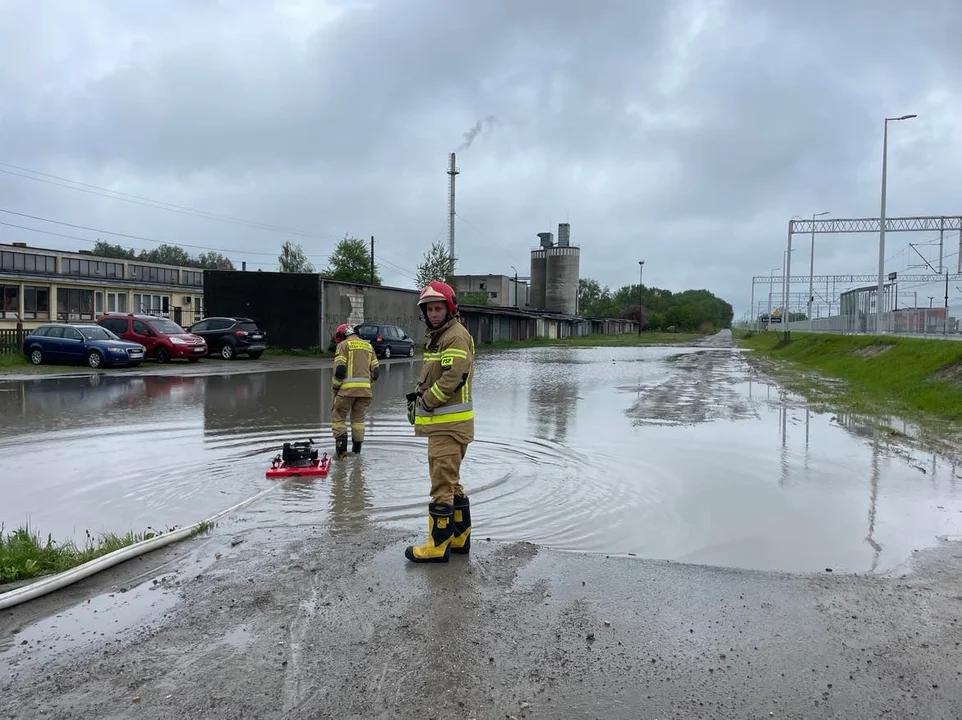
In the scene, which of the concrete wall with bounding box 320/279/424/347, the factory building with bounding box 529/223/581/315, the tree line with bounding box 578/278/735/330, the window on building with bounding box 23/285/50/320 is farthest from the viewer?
the tree line with bounding box 578/278/735/330

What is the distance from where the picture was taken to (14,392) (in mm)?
16250

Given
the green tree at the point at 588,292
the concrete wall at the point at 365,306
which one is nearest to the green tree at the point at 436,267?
the concrete wall at the point at 365,306

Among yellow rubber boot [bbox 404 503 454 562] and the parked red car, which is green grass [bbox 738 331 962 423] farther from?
the parked red car

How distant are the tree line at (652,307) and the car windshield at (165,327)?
307 ft

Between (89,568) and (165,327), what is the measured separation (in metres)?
23.6

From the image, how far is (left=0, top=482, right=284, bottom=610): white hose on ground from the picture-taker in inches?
169

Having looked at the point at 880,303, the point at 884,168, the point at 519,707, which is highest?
the point at 884,168

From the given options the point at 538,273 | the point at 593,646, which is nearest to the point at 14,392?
the point at 593,646

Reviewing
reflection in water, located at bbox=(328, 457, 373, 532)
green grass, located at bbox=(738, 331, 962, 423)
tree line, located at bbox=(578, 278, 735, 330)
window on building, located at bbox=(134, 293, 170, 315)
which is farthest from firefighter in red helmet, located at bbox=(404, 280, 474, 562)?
tree line, located at bbox=(578, 278, 735, 330)

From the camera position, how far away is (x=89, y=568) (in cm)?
471

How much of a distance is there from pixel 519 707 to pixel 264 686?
46.5 inches

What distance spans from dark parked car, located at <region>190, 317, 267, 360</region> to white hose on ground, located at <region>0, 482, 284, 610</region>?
23817mm

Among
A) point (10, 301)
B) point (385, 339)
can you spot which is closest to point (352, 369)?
point (385, 339)

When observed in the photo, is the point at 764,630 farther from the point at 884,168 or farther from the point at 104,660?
the point at 884,168
